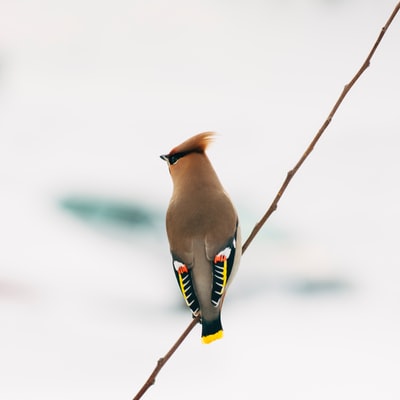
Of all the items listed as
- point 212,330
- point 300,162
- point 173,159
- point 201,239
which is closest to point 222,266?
point 201,239

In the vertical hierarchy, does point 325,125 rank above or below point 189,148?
above

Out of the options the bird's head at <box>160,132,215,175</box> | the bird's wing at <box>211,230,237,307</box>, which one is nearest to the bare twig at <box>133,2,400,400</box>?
the bird's wing at <box>211,230,237,307</box>

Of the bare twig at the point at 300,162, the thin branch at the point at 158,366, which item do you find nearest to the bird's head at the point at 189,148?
the bare twig at the point at 300,162

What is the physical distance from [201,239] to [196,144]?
1.05 ft

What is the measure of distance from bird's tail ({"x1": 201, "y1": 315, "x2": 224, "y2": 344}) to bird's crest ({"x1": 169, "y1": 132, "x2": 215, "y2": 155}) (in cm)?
57

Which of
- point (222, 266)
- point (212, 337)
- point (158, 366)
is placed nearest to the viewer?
point (158, 366)

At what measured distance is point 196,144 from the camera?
194 cm

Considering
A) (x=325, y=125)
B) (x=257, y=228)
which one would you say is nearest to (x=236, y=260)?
(x=257, y=228)

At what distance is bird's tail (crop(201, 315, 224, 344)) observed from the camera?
62.8 inches

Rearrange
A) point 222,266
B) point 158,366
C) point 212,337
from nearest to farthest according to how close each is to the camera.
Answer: point 158,366, point 212,337, point 222,266

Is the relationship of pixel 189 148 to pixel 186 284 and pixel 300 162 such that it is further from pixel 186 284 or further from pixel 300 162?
pixel 300 162

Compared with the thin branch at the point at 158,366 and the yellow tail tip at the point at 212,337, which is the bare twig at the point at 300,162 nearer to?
the thin branch at the point at 158,366

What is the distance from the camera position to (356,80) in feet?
3.64

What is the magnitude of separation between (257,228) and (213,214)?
0.43 m
